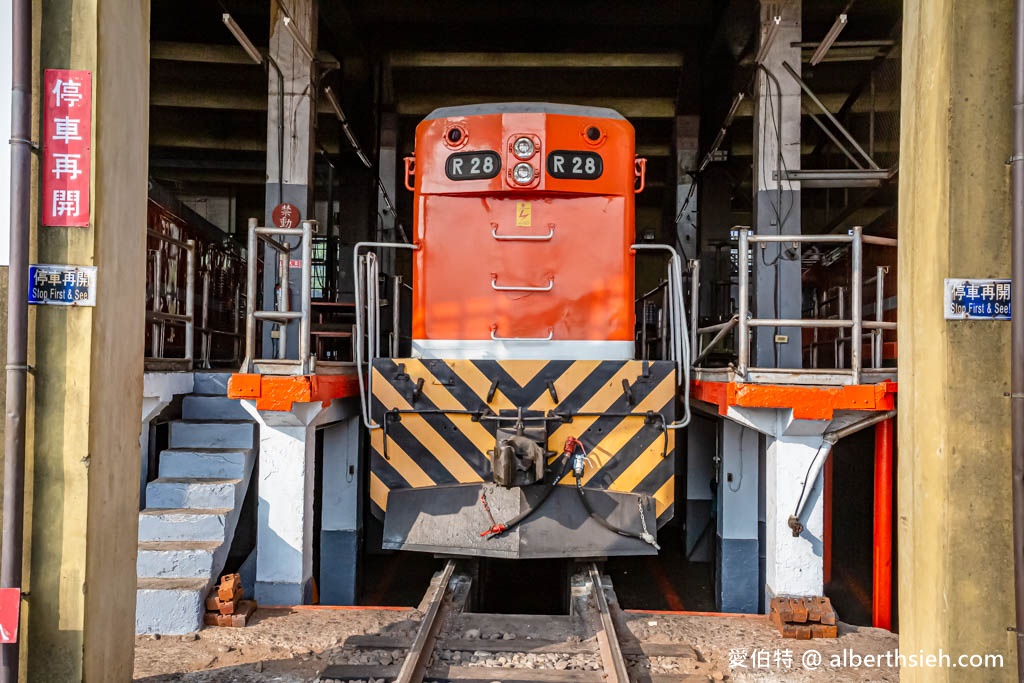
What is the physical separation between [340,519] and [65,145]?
387 cm

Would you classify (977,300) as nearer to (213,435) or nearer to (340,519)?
(340,519)

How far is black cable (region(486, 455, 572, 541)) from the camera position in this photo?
4.33 meters

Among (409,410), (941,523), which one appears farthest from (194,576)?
(941,523)

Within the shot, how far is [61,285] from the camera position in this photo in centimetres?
294

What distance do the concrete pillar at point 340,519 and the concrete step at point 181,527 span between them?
50.1 inches

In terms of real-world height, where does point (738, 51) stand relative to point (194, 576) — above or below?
above

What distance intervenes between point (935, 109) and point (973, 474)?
4.63 feet

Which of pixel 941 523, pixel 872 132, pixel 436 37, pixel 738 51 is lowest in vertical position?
pixel 941 523

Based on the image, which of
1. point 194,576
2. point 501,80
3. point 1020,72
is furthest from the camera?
point 501,80

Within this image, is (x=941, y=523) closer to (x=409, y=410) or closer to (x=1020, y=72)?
(x=1020, y=72)

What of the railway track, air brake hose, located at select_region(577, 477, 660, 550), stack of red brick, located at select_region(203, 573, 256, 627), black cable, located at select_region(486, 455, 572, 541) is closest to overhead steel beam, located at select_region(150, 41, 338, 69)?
stack of red brick, located at select_region(203, 573, 256, 627)

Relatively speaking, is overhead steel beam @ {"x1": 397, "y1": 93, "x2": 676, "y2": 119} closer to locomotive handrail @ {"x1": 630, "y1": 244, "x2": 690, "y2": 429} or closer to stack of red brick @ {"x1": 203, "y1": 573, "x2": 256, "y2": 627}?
locomotive handrail @ {"x1": 630, "y1": 244, "x2": 690, "y2": 429}

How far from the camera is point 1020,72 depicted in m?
2.64

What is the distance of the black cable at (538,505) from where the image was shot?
4328 mm
